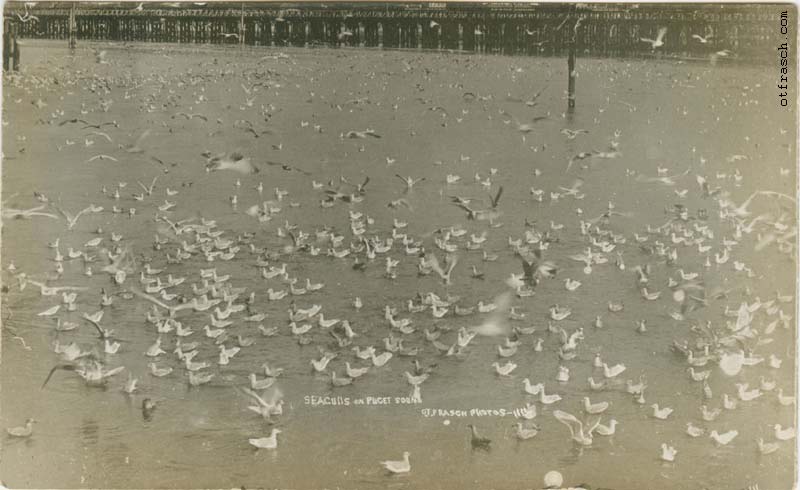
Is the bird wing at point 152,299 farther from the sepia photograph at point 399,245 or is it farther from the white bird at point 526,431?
the white bird at point 526,431

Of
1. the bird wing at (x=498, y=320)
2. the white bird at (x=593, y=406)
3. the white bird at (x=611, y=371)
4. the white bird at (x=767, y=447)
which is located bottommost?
the white bird at (x=767, y=447)

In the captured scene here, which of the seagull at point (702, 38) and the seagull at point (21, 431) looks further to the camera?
the seagull at point (702, 38)

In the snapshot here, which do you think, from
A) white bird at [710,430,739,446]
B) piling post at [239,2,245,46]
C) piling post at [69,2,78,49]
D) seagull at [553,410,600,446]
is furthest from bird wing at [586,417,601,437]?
piling post at [69,2,78,49]

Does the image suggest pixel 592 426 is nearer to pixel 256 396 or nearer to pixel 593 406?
pixel 593 406

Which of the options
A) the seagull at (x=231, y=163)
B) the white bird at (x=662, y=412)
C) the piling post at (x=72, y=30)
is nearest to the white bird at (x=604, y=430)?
the white bird at (x=662, y=412)

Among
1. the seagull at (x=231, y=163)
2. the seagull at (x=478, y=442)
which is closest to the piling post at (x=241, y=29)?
the seagull at (x=231, y=163)

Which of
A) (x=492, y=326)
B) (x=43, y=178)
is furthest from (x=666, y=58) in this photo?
(x=43, y=178)

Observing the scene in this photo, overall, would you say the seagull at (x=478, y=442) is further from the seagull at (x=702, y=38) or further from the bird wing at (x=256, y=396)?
the seagull at (x=702, y=38)

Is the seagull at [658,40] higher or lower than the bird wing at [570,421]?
higher

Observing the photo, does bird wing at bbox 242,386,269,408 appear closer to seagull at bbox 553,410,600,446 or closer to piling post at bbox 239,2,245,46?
seagull at bbox 553,410,600,446

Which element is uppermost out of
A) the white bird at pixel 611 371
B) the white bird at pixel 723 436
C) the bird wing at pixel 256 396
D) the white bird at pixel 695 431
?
the white bird at pixel 611 371
